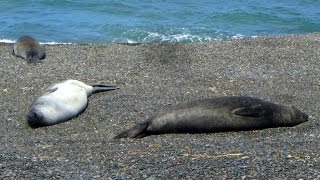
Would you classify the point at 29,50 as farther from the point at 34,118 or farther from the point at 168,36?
the point at 168,36

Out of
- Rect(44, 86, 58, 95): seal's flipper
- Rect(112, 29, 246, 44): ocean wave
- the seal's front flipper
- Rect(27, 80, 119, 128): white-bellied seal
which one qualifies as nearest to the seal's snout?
Rect(27, 80, 119, 128): white-bellied seal

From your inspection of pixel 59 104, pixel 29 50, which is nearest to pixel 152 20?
pixel 29 50

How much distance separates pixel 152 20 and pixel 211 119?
11.3 meters

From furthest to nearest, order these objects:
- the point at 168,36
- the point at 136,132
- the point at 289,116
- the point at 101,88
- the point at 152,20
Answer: the point at 152,20 → the point at 168,36 → the point at 101,88 → the point at 289,116 → the point at 136,132

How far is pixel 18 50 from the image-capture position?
468 inches

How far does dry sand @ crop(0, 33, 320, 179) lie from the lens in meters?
5.71

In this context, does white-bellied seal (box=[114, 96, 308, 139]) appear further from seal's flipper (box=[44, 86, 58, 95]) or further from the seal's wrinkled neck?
seal's flipper (box=[44, 86, 58, 95])

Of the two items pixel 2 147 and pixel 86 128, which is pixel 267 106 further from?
pixel 2 147

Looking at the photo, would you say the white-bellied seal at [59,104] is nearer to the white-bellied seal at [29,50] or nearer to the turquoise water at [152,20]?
the white-bellied seal at [29,50]

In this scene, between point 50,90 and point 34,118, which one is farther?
point 50,90

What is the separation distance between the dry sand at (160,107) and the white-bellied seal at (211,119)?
10 cm

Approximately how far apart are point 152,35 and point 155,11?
3.53 m

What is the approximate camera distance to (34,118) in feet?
25.2

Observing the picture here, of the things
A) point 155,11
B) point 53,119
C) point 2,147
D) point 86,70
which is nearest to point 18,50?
point 86,70
